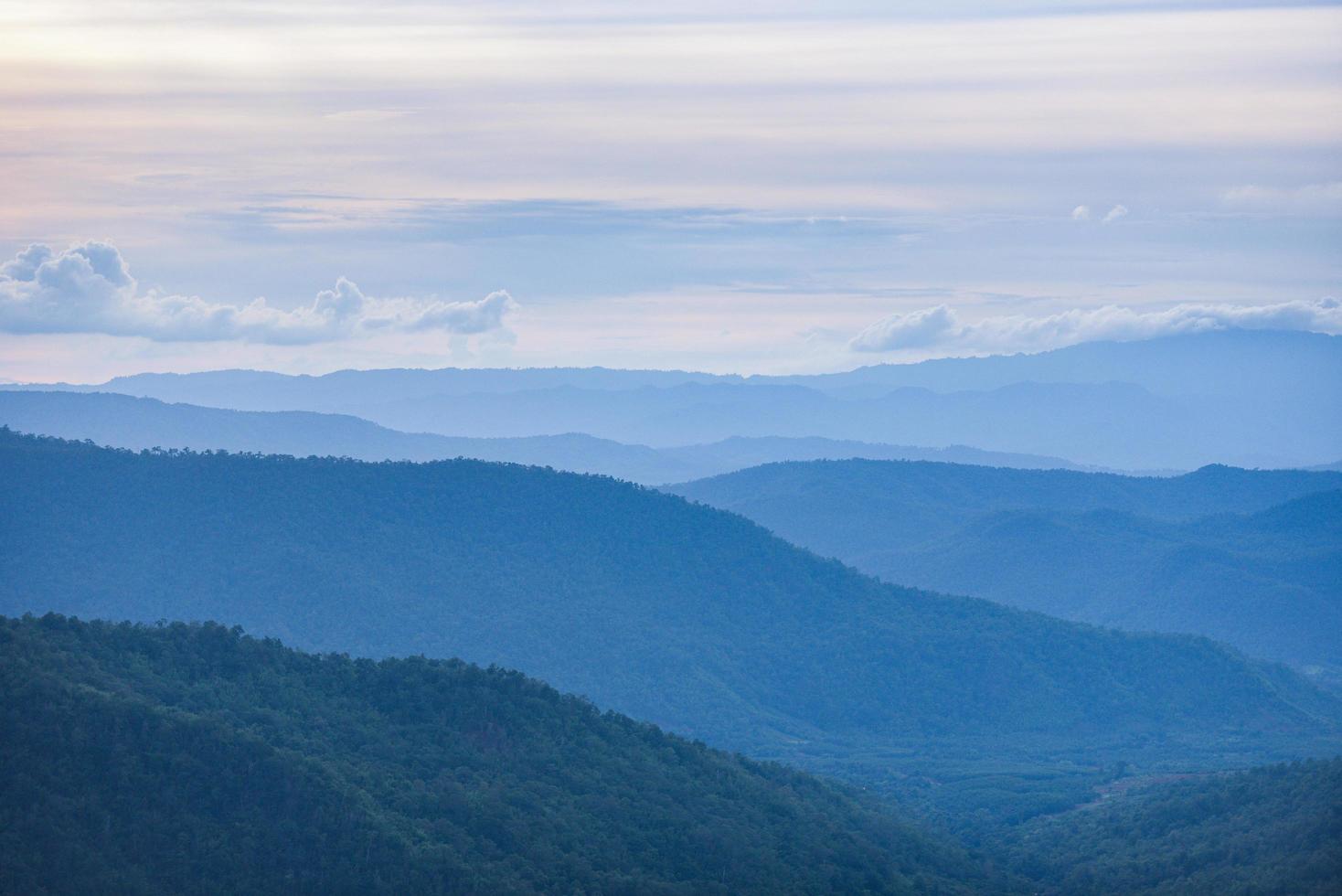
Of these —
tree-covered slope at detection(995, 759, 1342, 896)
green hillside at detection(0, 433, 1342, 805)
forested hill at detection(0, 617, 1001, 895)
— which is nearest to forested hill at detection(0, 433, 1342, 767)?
green hillside at detection(0, 433, 1342, 805)

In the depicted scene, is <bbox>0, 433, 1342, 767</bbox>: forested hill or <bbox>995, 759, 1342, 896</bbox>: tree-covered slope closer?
<bbox>995, 759, 1342, 896</bbox>: tree-covered slope

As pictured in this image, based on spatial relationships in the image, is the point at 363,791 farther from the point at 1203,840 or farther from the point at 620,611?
the point at 620,611

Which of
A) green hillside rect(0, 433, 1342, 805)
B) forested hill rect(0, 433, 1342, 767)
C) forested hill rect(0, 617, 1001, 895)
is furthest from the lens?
forested hill rect(0, 433, 1342, 767)

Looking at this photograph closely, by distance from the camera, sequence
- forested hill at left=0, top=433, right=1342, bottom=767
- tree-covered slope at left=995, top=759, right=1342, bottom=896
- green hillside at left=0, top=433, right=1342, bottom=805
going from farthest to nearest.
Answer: forested hill at left=0, top=433, right=1342, bottom=767, green hillside at left=0, top=433, right=1342, bottom=805, tree-covered slope at left=995, top=759, right=1342, bottom=896

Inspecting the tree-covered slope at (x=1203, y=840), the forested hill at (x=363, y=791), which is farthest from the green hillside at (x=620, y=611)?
the forested hill at (x=363, y=791)

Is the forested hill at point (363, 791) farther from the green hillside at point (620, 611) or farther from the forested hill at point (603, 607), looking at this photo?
the forested hill at point (603, 607)

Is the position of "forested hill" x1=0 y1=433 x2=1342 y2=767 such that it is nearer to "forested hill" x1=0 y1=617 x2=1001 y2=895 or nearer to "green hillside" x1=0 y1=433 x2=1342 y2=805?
"green hillside" x1=0 y1=433 x2=1342 y2=805
